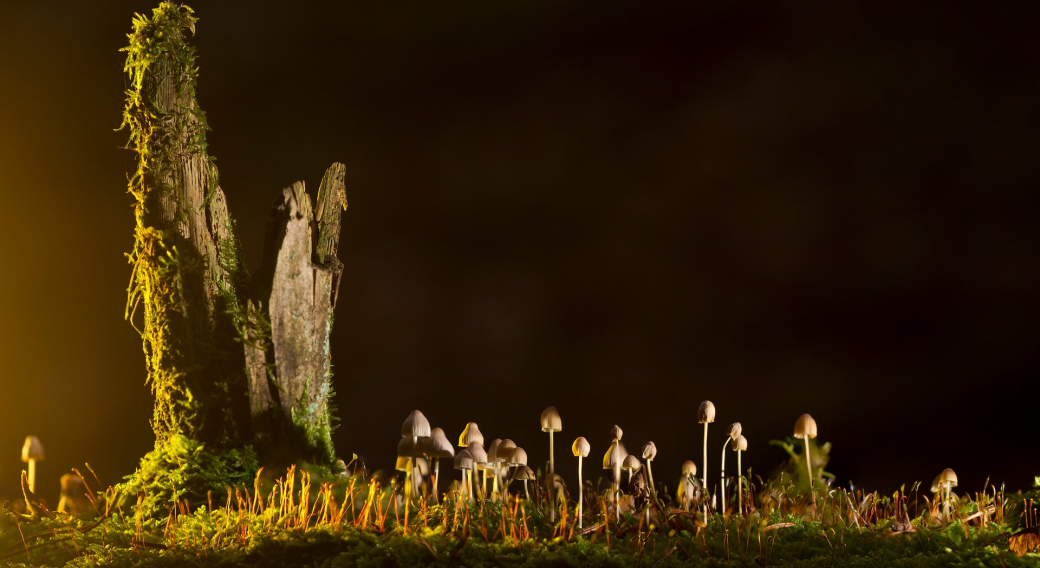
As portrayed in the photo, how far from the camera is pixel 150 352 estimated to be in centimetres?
283

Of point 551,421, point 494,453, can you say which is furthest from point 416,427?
point 551,421

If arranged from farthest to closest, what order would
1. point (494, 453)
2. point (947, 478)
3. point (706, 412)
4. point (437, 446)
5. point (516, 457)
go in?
point (947, 478) → point (706, 412) → point (494, 453) → point (516, 457) → point (437, 446)

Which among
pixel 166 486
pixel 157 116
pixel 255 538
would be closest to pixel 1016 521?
pixel 255 538

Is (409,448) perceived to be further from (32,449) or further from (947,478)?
(947,478)

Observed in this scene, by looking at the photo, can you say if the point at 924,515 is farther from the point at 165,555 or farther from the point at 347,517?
the point at 165,555

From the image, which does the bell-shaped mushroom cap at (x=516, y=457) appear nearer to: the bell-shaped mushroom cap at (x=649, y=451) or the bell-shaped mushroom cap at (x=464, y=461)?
the bell-shaped mushroom cap at (x=464, y=461)

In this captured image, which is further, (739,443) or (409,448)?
(739,443)

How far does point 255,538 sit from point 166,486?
781 mm

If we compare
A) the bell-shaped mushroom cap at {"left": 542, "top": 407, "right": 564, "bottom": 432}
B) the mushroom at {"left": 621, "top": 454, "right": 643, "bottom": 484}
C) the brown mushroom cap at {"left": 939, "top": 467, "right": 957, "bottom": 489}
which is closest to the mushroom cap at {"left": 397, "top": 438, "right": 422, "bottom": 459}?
the bell-shaped mushroom cap at {"left": 542, "top": 407, "right": 564, "bottom": 432}

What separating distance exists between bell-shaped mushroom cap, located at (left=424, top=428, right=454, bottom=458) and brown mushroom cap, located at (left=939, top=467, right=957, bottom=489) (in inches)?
87.9

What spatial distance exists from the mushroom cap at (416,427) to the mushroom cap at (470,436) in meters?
0.14

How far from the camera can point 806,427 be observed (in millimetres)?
3336

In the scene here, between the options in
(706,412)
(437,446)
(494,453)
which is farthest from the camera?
(706,412)

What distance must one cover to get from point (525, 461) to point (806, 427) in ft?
4.44
